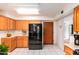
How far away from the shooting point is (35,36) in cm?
791

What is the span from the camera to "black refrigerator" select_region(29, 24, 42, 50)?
307 inches

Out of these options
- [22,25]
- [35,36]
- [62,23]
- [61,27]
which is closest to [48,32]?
[22,25]

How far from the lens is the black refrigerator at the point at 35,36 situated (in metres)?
7.80

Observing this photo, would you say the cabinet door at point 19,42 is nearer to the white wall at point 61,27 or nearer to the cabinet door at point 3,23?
the cabinet door at point 3,23

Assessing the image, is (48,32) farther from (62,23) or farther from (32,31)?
(62,23)

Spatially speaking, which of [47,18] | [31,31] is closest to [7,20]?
[31,31]

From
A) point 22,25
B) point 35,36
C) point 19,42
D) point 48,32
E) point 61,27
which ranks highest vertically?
point 22,25

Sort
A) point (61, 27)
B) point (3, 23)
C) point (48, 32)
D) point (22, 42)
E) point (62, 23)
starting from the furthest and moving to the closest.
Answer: point (48, 32), point (22, 42), point (61, 27), point (62, 23), point (3, 23)

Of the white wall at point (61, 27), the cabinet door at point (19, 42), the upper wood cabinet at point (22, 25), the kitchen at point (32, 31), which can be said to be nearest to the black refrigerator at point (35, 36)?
the kitchen at point (32, 31)

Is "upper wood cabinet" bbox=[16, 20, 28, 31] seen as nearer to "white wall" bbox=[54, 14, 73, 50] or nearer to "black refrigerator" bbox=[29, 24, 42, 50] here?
"black refrigerator" bbox=[29, 24, 42, 50]

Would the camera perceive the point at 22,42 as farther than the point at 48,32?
No

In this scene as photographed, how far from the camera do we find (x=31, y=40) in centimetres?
789

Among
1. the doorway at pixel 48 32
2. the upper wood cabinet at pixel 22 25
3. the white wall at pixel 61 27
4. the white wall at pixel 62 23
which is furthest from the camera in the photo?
the doorway at pixel 48 32
